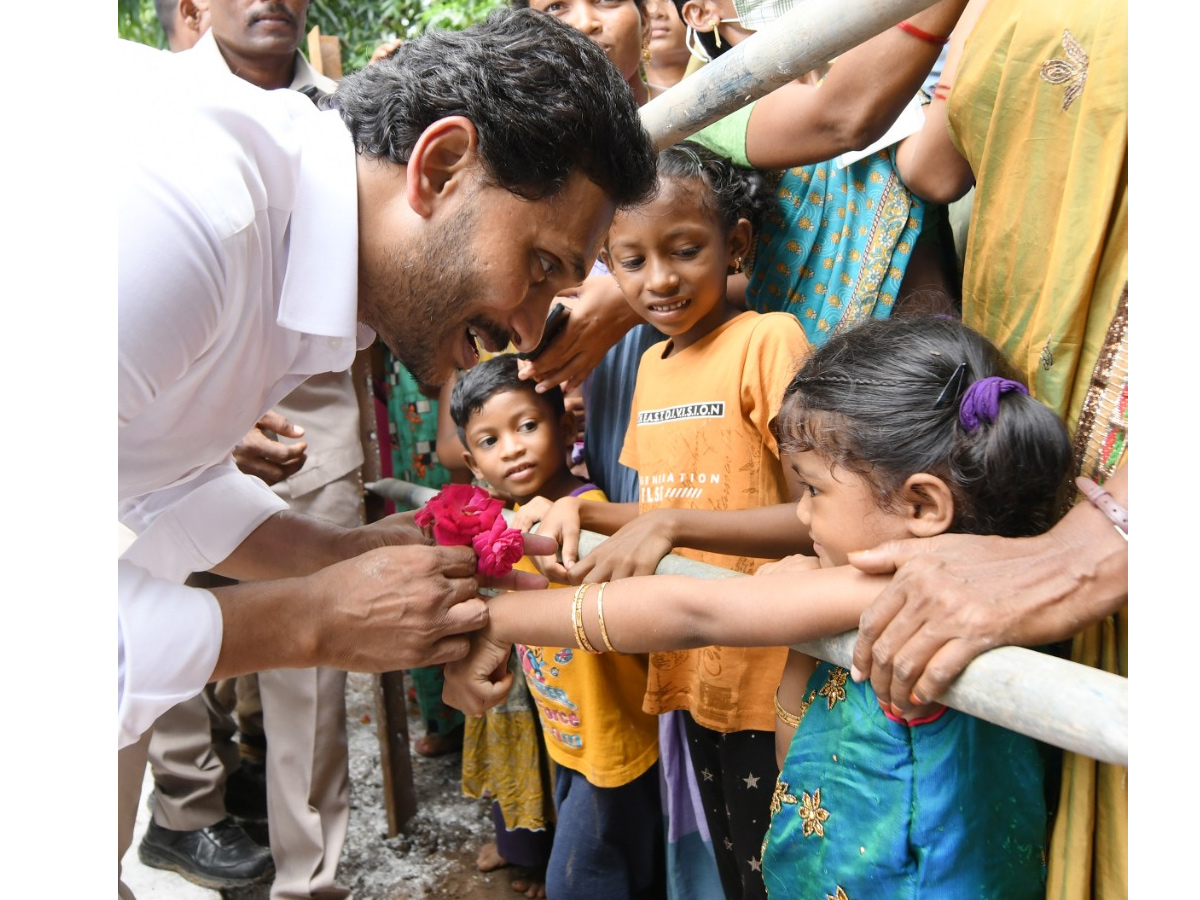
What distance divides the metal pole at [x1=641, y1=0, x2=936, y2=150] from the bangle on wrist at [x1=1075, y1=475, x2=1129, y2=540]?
708 millimetres

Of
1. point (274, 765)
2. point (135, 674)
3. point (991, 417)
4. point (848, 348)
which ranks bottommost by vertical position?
point (274, 765)

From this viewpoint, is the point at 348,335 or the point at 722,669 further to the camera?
the point at 722,669

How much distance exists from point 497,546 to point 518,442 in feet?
3.35

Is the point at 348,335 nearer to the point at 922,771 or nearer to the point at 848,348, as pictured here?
the point at 848,348

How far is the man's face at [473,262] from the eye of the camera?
1.64 metres

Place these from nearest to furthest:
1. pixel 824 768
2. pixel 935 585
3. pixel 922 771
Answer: pixel 935 585 < pixel 922 771 < pixel 824 768

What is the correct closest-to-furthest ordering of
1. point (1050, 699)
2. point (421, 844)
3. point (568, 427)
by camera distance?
point (1050, 699), point (568, 427), point (421, 844)

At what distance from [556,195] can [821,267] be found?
0.79 m

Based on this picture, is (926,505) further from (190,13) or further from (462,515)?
(190,13)

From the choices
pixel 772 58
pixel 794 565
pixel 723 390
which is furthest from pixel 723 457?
pixel 772 58

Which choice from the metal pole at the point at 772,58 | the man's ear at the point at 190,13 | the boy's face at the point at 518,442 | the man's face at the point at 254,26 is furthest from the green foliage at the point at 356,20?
the metal pole at the point at 772,58

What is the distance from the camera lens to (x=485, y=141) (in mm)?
1613

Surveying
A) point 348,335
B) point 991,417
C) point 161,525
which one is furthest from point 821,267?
point 161,525

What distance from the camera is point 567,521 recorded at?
2.10 m
